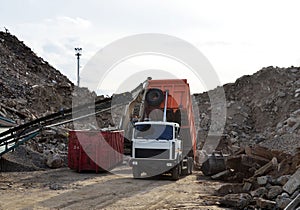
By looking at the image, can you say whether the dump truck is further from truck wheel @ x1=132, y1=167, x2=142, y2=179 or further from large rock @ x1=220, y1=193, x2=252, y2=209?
large rock @ x1=220, y1=193, x2=252, y2=209

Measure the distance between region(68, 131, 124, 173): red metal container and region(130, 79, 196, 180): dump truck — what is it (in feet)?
5.51

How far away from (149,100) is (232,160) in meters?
4.52

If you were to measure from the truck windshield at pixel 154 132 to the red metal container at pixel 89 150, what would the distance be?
255 centimetres

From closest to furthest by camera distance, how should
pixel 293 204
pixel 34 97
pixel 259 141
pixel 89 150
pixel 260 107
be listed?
pixel 293 204
pixel 89 150
pixel 259 141
pixel 34 97
pixel 260 107

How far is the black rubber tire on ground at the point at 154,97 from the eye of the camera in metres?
18.2

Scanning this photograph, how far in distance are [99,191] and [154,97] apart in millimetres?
6349

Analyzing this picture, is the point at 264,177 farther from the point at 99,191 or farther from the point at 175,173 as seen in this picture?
the point at 175,173

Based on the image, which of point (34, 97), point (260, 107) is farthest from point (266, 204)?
point (260, 107)

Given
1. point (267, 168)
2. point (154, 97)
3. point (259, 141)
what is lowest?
point (267, 168)

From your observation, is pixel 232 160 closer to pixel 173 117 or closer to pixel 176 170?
pixel 176 170

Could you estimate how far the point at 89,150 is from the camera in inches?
710

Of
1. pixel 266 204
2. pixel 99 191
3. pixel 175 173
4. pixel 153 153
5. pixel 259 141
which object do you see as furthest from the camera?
pixel 259 141

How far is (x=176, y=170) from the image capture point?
1639cm

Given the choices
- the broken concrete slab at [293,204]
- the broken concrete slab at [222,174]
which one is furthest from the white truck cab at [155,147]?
the broken concrete slab at [293,204]
